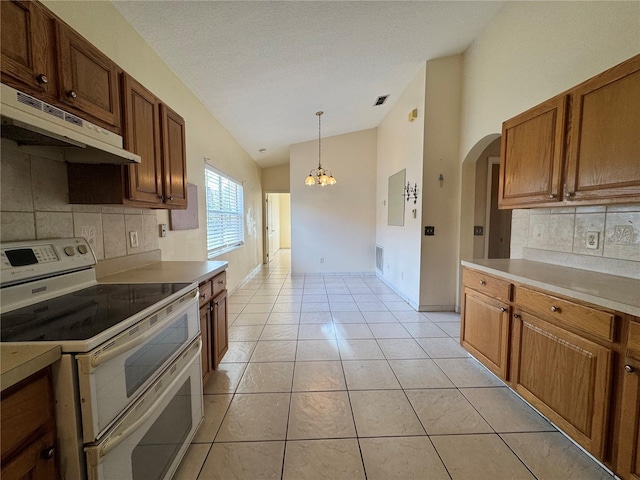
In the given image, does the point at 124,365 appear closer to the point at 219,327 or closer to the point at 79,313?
the point at 79,313

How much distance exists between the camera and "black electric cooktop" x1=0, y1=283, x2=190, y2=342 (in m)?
0.89

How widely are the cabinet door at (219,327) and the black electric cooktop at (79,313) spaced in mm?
694

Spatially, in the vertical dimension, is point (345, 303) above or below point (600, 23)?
below

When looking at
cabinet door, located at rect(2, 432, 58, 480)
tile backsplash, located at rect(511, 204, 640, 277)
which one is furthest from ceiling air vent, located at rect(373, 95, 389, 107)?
cabinet door, located at rect(2, 432, 58, 480)

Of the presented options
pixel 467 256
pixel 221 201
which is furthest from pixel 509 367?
pixel 221 201

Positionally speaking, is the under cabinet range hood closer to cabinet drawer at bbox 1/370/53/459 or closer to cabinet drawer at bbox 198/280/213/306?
cabinet drawer at bbox 1/370/53/459

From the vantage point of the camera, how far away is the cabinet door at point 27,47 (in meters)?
0.97

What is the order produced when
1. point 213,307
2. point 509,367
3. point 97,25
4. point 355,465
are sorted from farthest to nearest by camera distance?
point 213,307
point 509,367
point 97,25
point 355,465

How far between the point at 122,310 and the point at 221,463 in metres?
1.02

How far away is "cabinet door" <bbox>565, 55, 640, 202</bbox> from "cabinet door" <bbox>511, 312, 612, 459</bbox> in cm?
84

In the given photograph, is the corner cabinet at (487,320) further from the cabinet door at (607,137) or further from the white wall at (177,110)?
→ the white wall at (177,110)

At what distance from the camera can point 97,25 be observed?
1.72 meters

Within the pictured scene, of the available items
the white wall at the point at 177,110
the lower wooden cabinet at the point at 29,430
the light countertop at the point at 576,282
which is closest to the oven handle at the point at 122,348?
the lower wooden cabinet at the point at 29,430

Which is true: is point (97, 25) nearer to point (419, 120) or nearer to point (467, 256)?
point (419, 120)
